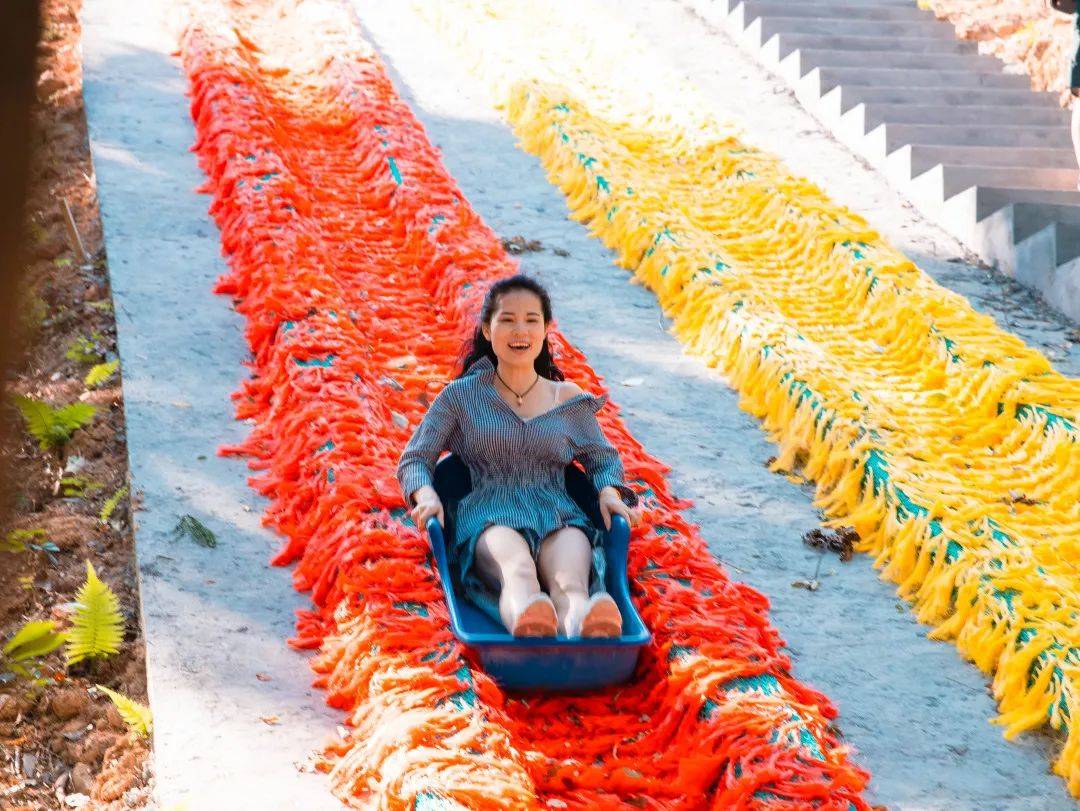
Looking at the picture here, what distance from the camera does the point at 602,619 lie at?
296 cm

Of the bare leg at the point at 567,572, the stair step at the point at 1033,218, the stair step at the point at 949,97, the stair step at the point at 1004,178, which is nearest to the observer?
the bare leg at the point at 567,572

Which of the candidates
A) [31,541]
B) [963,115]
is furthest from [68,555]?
[963,115]

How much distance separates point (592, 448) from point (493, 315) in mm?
446

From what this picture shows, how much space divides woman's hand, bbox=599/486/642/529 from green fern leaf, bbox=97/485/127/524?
1525mm

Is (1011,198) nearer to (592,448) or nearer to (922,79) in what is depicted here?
(922,79)

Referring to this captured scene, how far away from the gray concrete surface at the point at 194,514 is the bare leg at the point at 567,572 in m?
0.60

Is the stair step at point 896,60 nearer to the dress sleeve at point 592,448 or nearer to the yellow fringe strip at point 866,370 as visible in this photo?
the yellow fringe strip at point 866,370

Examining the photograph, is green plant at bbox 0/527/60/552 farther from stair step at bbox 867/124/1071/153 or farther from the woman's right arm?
stair step at bbox 867/124/1071/153

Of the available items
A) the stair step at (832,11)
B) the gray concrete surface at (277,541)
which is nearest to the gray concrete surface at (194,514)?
the gray concrete surface at (277,541)

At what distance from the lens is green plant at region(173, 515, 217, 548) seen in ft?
11.7

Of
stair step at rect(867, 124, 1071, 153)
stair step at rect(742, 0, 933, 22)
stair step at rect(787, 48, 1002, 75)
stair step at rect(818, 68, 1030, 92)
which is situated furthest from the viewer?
stair step at rect(742, 0, 933, 22)

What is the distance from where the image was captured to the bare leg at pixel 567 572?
3.03 meters

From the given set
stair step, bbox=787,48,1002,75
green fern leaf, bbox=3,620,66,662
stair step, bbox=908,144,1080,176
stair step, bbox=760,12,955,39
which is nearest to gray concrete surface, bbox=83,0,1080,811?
green fern leaf, bbox=3,620,66,662

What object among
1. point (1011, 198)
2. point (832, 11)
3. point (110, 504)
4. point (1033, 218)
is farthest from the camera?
point (832, 11)
